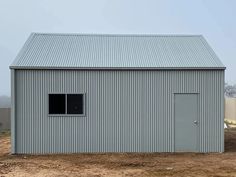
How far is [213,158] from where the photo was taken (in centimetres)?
1608

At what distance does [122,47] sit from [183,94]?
3.68 meters

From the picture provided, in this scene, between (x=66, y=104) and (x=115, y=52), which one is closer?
(x=66, y=104)

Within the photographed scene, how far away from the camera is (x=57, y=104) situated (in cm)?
1752

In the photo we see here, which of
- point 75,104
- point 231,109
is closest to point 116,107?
point 75,104

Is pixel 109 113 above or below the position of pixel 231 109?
above

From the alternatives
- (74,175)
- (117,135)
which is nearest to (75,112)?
(117,135)

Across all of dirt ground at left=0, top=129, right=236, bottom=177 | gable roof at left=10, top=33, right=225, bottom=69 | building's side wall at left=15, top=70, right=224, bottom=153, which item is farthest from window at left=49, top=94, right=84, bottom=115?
dirt ground at left=0, top=129, right=236, bottom=177

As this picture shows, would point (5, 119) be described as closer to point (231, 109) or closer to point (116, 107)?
point (116, 107)

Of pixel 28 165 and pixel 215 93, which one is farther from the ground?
pixel 215 93

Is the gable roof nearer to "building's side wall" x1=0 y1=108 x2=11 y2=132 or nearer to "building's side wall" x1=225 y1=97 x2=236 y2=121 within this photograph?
"building's side wall" x1=0 y1=108 x2=11 y2=132

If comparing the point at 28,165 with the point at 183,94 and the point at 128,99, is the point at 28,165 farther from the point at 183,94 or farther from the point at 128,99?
the point at 183,94

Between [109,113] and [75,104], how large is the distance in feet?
4.40

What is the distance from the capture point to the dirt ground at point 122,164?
13.0 metres

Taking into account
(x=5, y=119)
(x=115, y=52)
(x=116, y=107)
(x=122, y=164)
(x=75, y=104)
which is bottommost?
(x=122, y=164)
